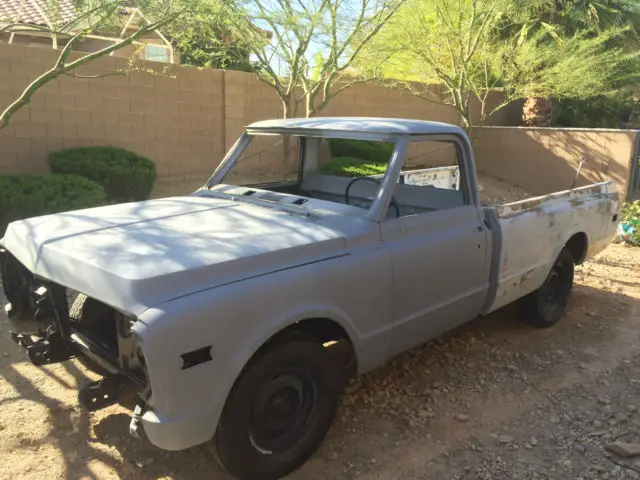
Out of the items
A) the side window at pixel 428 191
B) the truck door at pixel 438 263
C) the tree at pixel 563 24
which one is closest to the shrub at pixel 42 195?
the side window at pixel 428 191

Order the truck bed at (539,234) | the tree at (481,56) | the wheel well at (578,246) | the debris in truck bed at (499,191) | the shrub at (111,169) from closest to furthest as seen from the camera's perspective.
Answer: the truck bed at (539,234) < the wheel well at (578,246) < the shrub at (111,169) < the tree at (481,56) < the debris in truck bed at (499,191)

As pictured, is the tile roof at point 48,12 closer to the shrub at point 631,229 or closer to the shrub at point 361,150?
the shrub at point 361,150

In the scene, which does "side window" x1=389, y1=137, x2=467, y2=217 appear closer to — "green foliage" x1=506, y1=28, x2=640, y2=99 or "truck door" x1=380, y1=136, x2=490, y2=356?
"truck door" x1=380, y1=136, x2=490, y2=356

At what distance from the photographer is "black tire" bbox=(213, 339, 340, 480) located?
2.59 metres

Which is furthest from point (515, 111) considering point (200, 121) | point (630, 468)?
point (630, 468)

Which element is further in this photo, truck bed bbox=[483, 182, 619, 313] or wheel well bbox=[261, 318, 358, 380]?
truck bed bbox=[483, 182, 619, 313]

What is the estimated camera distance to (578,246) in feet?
17.0

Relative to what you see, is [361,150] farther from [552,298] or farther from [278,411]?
[278,411]

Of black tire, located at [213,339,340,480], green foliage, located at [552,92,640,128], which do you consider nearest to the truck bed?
black tire, located at [213,339,340,480]

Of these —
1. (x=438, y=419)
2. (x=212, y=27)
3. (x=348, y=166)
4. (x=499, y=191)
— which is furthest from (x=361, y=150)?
(x=438, y=419)

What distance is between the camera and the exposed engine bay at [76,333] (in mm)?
2646

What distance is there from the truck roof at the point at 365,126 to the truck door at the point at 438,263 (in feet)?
0.36

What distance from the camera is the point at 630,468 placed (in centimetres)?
303

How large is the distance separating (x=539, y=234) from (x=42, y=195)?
5.43m
